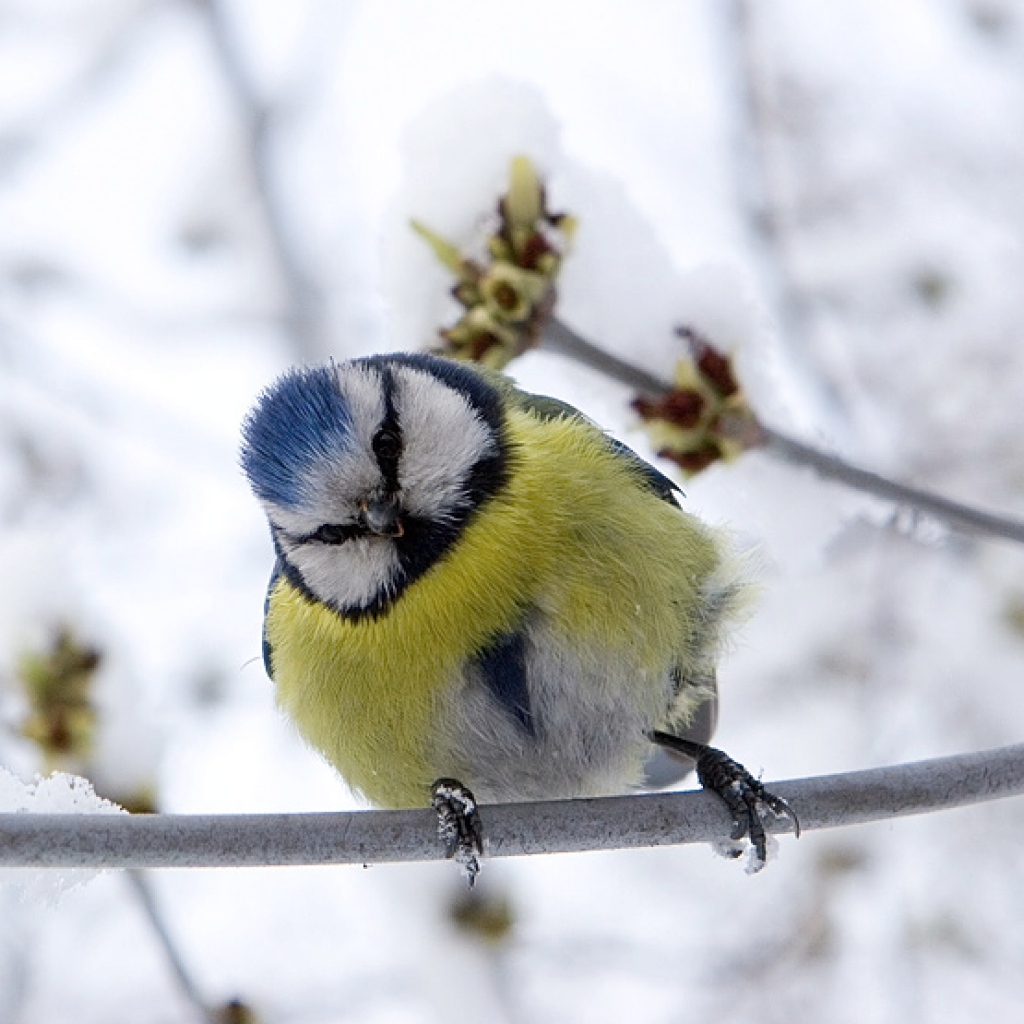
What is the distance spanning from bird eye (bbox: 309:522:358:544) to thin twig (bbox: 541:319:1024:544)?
0.36 meters

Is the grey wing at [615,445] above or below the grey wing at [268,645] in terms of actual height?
above

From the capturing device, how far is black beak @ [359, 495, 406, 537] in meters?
1.68

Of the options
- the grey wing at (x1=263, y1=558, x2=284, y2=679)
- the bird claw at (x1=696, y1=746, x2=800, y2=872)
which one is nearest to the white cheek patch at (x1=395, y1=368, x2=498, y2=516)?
the grey wing at (x1=263, y1=558, x2=284, y2=679)

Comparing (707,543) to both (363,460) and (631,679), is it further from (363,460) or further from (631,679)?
(363,460)

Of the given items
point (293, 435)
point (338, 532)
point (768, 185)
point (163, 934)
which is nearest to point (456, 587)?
point (338, 532)

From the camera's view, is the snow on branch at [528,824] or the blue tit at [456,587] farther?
the blue tit at [456,587]

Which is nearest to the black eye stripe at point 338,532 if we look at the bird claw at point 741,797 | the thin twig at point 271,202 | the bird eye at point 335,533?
the bird eye at point 335,533

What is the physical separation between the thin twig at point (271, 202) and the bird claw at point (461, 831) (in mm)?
2595

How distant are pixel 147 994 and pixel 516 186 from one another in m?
2.39

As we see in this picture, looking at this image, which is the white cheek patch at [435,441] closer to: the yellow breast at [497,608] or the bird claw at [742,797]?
the yellow breast at [497,608]

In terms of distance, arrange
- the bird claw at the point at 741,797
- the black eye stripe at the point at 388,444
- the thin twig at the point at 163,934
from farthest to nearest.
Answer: the black eye stripe at the point at 388,444 → the bird claw at the point at 741,797 → the thin twig at the point at 163,934

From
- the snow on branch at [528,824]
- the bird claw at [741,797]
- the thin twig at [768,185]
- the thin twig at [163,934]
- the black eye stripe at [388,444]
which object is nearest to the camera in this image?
the snow on branch at [528,824]

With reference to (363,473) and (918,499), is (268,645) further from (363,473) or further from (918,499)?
(918,499)

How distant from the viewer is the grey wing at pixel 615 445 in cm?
200
